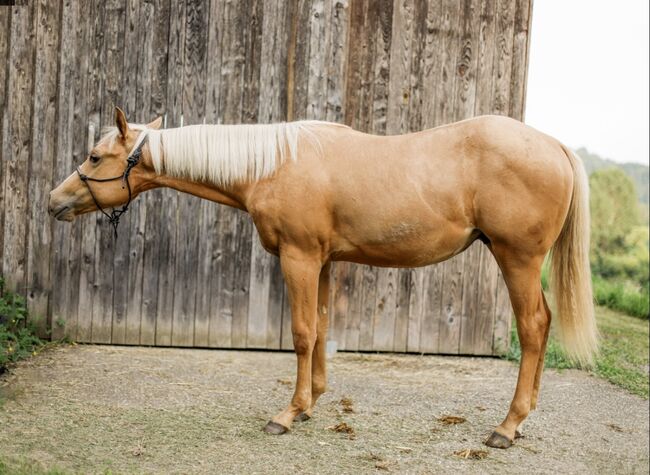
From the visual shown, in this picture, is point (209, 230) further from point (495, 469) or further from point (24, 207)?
point (495, 469)

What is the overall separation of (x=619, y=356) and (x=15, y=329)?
5542 millimetres

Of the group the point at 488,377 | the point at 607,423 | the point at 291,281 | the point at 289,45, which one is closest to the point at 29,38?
the point at 289,45

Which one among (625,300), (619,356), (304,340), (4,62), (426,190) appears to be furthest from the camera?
(625,300)

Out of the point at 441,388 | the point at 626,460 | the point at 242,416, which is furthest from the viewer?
the point at 441,388

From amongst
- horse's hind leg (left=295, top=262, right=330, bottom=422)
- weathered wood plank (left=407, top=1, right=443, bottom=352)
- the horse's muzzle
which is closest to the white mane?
the horse's muzzle

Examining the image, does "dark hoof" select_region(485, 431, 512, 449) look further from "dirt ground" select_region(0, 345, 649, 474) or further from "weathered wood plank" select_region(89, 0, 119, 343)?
"weathered wood plank" select_region(89, 0, 119, 343)

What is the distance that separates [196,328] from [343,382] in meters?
1.52

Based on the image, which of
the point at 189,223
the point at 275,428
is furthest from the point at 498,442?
the point at 189,223

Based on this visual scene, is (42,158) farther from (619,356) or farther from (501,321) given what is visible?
(619,356)

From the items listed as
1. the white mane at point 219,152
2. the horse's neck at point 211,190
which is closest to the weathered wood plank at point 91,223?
the white mane at point 219,152

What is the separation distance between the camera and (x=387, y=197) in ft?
11.7

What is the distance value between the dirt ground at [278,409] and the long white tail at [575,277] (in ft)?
2.06

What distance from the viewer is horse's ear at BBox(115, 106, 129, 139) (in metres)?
3.51

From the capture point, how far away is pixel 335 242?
3697 mm
